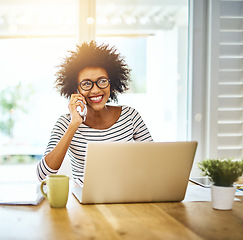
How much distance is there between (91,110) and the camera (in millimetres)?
2203

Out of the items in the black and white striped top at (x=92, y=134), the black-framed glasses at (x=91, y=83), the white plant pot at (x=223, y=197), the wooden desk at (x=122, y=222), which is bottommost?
the wooden desk at (x=122, y=222)

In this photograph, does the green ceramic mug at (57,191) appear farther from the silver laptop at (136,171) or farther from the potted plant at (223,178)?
the potted plant at (223,178)

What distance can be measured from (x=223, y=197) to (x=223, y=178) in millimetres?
62

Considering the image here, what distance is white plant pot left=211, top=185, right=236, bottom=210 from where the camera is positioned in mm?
1328

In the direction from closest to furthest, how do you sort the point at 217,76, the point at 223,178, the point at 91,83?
the point at 223,178 < the point at 91,83 < the point at 217,76

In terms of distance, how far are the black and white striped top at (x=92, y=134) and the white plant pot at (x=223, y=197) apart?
0.78 meters

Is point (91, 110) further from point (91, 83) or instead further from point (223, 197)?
point (223, 197)

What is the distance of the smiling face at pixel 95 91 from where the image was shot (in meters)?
2.11

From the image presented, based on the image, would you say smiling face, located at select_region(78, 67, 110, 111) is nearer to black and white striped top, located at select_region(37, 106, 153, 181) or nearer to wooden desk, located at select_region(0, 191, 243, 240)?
black and white striped top, located at select_region(37, 106, 153, 181)

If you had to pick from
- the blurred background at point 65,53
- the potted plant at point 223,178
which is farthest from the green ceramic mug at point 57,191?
the blurred background at point 65,53

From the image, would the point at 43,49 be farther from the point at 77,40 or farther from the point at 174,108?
the point at 174,108

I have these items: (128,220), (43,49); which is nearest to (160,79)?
(43,49)

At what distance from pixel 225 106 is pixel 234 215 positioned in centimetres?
206

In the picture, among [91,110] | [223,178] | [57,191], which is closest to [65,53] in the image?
[91,110]
